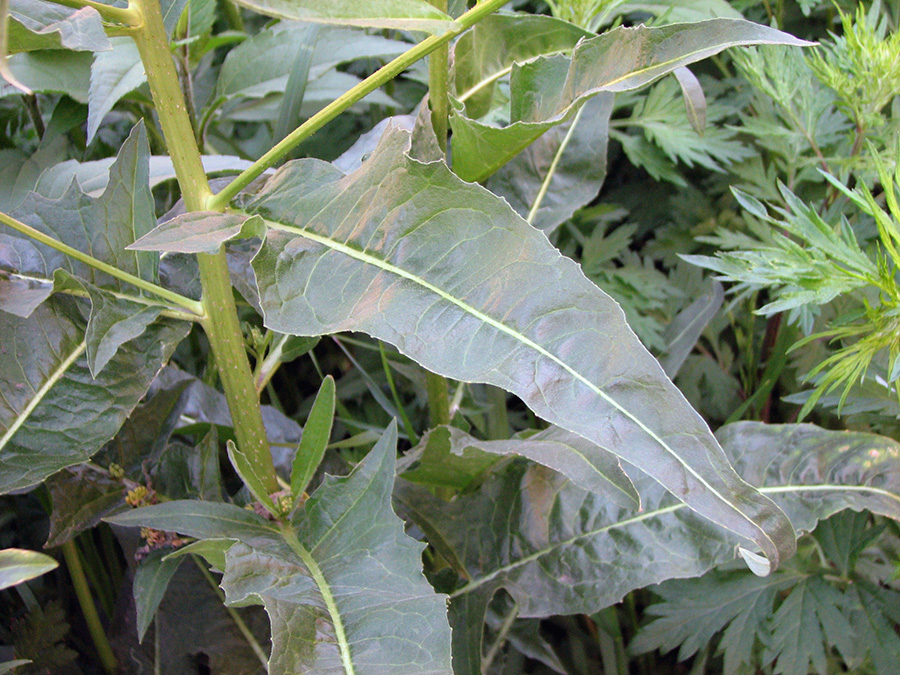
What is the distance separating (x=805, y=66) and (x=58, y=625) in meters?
1.11

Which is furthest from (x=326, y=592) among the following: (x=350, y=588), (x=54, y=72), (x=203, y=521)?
(x=54, y=72)

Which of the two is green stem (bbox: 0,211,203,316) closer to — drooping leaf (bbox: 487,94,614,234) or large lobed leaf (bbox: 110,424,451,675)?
large lobed leaf (bbox: 110,424,451,675)

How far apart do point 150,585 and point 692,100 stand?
67 centimetres

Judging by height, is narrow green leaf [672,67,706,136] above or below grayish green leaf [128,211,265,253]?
above

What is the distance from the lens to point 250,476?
2.08ft

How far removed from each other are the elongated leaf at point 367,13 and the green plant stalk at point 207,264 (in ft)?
0.50

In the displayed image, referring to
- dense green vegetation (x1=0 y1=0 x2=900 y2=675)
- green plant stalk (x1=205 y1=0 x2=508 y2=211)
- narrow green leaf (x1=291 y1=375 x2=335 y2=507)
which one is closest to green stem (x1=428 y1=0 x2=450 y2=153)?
dense green vegetation (x1=0 y1=0 x2=900 y2=675)

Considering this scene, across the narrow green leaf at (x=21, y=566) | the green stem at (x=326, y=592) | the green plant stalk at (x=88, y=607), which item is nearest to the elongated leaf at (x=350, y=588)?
the green stem at (x=326, y=592)

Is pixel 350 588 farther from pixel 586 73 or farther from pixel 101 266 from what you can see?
pixel 586 73

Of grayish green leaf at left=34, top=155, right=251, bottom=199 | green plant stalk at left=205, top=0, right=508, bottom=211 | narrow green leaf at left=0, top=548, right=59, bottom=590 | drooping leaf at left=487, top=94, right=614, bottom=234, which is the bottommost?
narrow green leaf at left=0, top=548, right=59, bottom=590

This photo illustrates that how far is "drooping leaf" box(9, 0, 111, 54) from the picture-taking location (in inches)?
17.7

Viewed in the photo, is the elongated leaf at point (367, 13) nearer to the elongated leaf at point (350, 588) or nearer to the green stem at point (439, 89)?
the green stem at point (439, 89)

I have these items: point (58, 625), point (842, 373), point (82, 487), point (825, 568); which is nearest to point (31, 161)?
point (82, 487)

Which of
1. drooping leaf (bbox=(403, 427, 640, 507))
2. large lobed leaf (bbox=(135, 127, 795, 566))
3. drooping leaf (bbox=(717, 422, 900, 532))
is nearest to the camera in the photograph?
large lobed leaf (bbox=(135, 127, 795, 566))
